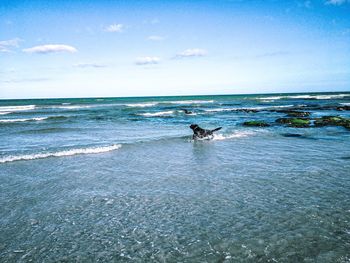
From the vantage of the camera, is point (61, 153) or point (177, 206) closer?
point (177, 206)

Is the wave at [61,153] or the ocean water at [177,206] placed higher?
the wave at [61,153]

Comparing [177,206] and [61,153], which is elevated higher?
[61,153]

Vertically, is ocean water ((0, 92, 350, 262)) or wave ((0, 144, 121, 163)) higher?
wave ((0, 144, 121, 163))

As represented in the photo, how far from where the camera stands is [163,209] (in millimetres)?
7027

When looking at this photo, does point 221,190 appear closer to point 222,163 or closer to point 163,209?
point 163,209

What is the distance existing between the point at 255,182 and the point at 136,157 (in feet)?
18.5

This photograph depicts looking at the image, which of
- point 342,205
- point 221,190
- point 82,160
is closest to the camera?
point 342,205

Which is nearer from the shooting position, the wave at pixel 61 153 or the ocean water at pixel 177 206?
the ocean water at pixel 177 206

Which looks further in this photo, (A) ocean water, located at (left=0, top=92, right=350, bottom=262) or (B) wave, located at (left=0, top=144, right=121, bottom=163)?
(B) wave, located at (left=0, top=144, right=121, bottom=163)

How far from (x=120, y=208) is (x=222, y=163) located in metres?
5.20

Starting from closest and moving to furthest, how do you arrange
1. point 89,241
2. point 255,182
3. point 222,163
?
point 89,241
point 255,182
point 222,163

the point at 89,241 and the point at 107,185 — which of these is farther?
the point at 107,185

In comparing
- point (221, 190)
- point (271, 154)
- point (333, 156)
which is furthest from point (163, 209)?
point (333, 156)

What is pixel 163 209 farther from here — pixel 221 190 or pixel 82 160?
pixel 82 160
